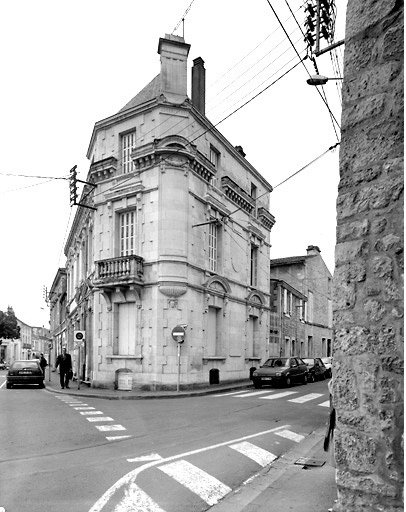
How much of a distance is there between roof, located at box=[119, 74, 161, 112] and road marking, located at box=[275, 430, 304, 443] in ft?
Answer: 53.1

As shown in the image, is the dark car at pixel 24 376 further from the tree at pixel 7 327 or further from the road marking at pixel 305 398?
the tree at pixel 7 327

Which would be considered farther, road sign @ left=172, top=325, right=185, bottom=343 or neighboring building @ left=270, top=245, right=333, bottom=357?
neighboring building @ left=270, top=245, right=333, bottom=357

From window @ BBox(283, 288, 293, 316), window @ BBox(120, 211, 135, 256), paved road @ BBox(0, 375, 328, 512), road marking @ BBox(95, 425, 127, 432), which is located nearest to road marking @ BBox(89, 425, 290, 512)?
paved road @ BBox(0, 375, 328, 512)

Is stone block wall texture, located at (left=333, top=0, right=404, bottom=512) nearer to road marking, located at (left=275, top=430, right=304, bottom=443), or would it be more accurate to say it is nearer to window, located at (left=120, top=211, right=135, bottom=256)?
road marking, located at (left=275, top=430, right=304, bottom=443)

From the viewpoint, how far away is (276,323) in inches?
1468

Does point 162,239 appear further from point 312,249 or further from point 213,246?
point 312,249

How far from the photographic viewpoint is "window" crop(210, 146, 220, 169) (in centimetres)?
2625

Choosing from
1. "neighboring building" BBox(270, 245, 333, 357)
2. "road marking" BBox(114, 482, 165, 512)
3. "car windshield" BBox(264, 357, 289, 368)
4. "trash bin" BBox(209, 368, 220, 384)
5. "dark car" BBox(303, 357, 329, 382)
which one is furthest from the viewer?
"neighboring building" BBox(270, 245, 333, 357)

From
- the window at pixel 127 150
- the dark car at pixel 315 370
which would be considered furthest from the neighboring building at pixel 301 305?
the window at pixel 127 150

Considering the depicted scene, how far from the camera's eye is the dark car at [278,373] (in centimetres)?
2319

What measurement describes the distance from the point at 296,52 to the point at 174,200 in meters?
11.4

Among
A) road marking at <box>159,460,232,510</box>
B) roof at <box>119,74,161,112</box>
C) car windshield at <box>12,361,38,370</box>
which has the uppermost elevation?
roof at <box>119,74,161,112</box>

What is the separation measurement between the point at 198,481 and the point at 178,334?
14.1m

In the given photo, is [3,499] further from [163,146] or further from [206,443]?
[163,146]
